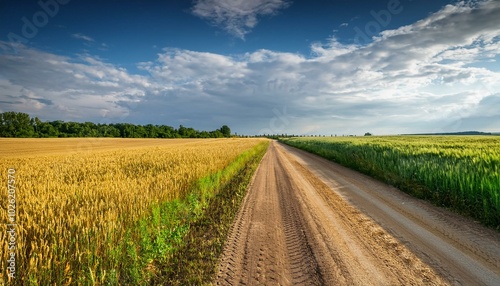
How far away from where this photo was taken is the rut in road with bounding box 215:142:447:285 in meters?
4.12

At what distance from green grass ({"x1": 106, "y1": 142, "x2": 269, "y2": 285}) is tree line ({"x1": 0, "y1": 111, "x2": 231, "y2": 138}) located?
88183mm

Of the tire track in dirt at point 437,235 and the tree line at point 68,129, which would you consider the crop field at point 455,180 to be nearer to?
the tire track in dirt at point 437,235

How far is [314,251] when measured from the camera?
5.07 m

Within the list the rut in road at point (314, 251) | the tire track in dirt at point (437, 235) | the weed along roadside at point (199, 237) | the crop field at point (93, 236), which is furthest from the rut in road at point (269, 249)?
the tire track in dirt at point (437, 235)

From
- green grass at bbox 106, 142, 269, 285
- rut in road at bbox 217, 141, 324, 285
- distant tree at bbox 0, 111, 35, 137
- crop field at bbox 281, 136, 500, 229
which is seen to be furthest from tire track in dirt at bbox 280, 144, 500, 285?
distant tree at bbox 0, 111, 35, 137

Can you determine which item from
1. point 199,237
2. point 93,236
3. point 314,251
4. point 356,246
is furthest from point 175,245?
point 356,246

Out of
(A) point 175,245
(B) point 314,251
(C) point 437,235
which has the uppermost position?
(C) point 437,235

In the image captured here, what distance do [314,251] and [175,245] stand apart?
2.95m

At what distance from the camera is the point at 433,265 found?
445 cm

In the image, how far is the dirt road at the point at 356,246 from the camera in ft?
13.6

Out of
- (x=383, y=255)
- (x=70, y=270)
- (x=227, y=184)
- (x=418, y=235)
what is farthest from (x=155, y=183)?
(x=418, y=235)

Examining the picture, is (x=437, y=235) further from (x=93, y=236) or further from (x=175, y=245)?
(x=93, y=236)

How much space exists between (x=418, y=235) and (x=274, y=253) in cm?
350

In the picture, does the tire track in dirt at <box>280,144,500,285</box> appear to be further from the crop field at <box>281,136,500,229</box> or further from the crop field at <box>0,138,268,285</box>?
the crop field at <box>0,138,268,285</box>
